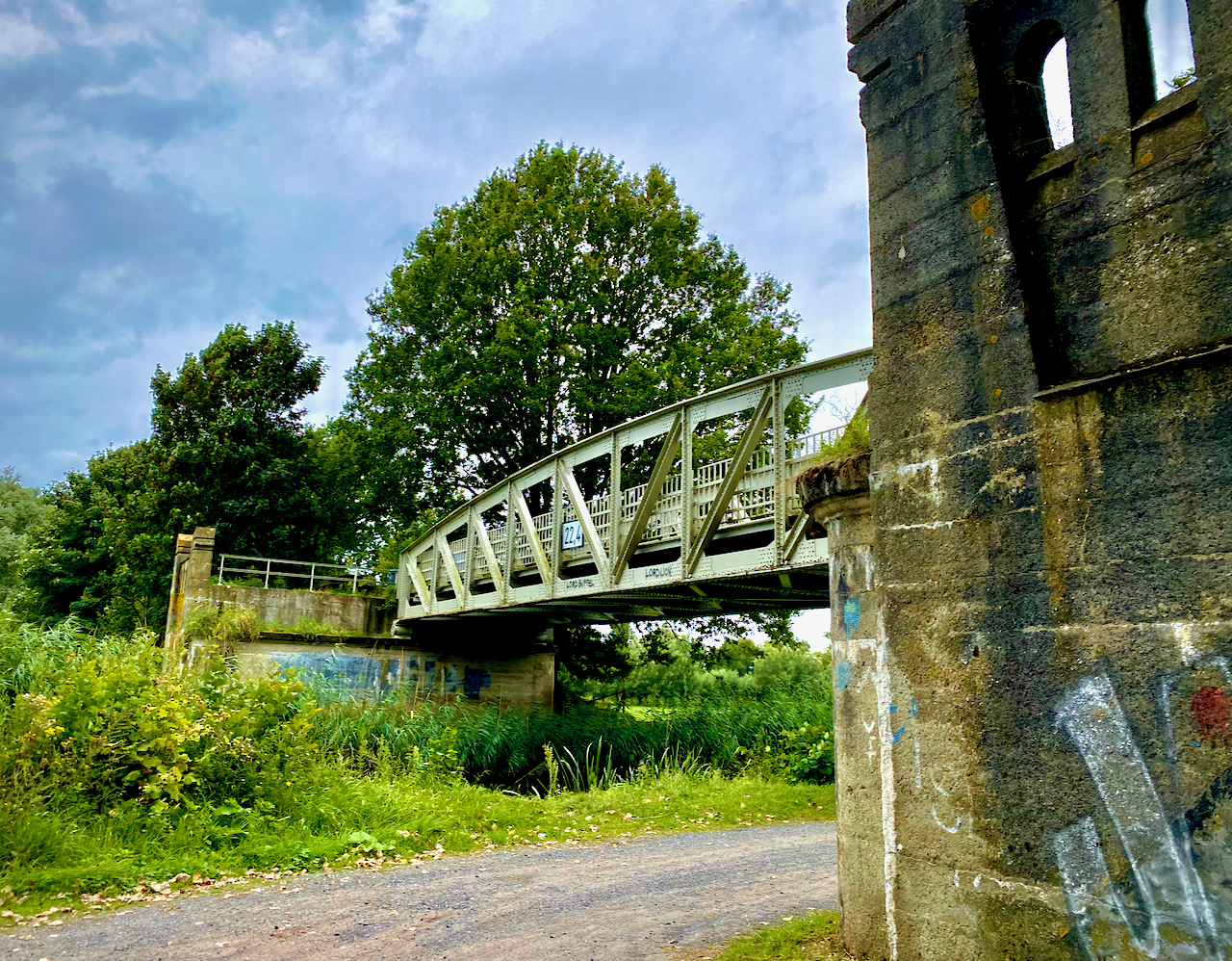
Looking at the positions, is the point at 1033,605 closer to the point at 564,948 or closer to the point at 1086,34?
the point at 1086,34

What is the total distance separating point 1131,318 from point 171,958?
6206 millimetres

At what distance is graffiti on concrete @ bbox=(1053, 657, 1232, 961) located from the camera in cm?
314

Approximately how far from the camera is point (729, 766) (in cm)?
1527

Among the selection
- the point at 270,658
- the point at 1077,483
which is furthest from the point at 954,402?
the point at 270,658

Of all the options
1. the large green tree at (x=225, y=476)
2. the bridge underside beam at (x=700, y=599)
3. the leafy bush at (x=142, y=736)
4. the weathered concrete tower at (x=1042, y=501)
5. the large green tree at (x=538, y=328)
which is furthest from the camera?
the large green tree at (x=225, y=476)

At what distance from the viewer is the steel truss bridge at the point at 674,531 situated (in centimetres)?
1038

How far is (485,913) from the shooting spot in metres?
6.72

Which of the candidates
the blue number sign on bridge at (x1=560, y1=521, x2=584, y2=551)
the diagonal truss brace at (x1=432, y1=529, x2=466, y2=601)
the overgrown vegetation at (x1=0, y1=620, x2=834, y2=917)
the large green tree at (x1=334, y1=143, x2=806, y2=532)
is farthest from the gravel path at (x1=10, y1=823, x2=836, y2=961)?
the large green tree at (x1=334, y1=143, x2=806, y2=532)

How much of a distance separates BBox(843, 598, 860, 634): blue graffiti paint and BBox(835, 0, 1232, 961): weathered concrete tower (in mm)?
31

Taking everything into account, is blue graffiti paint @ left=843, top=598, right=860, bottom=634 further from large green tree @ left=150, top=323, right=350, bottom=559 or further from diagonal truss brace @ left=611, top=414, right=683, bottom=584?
large green tree @ left=150, top=323, right=350, bottom=559

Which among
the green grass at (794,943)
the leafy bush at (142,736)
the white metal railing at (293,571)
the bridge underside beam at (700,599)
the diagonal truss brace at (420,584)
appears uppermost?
the white metal railing at (293,571)

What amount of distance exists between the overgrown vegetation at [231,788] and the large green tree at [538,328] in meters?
9.47

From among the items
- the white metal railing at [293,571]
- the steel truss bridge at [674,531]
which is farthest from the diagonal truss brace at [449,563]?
the white metal railing at [293,571]

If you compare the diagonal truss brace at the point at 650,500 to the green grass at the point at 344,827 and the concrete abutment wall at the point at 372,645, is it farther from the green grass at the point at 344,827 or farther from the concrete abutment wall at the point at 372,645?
the concrete abutment wall at the point at 372,645
